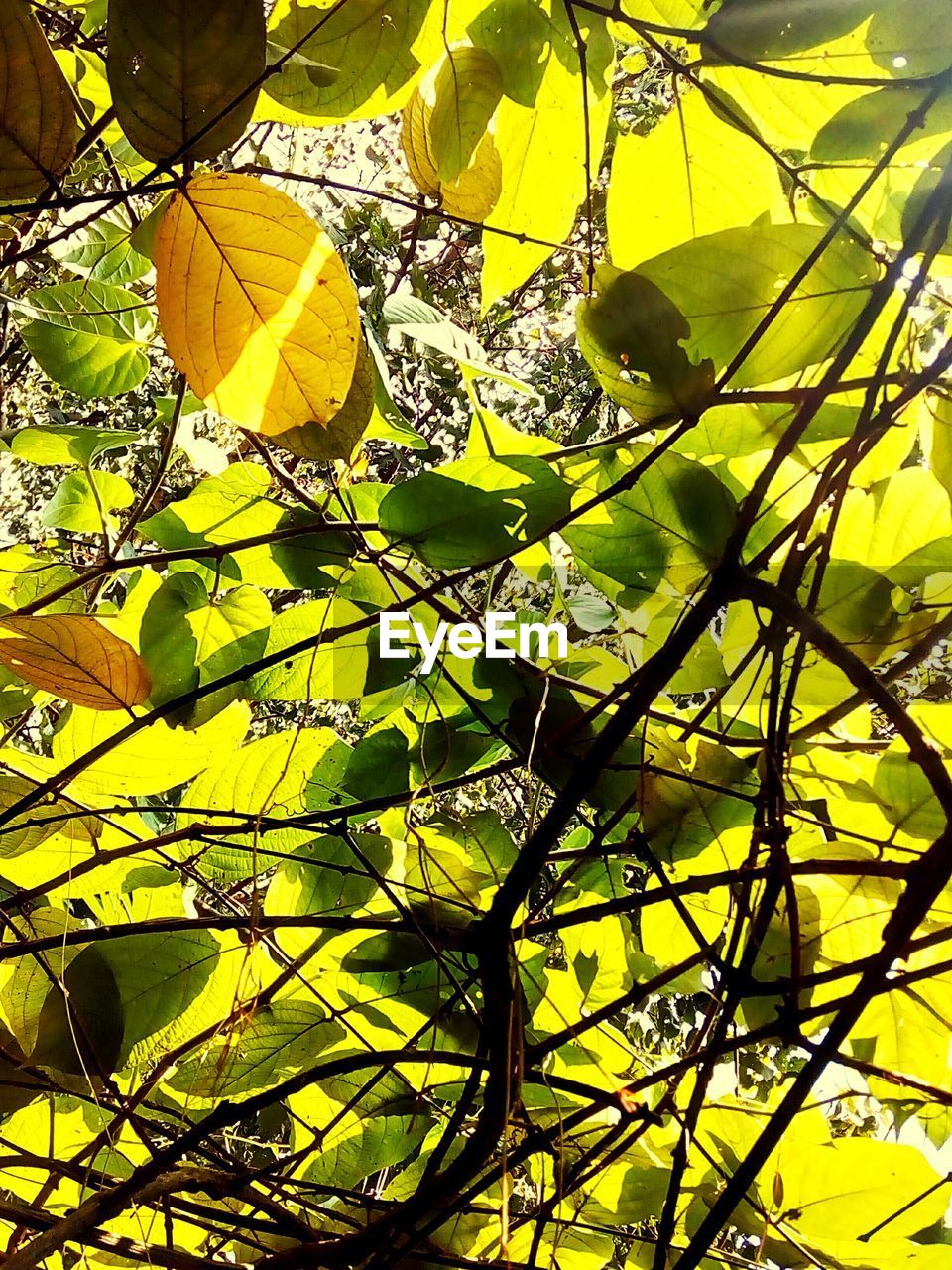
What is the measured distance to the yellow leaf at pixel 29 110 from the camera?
0.71ft

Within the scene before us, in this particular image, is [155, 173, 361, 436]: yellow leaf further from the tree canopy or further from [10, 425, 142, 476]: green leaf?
[10, 425, 142, 476]: green leaf

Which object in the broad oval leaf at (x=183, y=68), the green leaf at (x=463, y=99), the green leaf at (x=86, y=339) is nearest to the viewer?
the broad oval leaf at (x=183, y=68)

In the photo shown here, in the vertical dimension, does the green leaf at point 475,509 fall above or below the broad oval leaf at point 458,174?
below

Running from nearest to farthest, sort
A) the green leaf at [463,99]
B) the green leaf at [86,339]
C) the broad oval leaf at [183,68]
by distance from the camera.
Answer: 1. the broad oval leaf at [183,68]
2. the green leaf at [463,99]
3. the green leaf at [86,339]

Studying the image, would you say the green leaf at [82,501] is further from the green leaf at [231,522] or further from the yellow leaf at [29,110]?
the yellow leaf at [29,110]

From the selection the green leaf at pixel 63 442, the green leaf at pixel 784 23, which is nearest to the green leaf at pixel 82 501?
the green leaf at pixel 63 442

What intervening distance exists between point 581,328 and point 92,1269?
43 centimetres

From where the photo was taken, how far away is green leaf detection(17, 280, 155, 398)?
1.43ft

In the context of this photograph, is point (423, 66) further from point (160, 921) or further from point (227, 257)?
point (160, 921)

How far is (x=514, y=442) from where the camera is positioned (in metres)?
0.36

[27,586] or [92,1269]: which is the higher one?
[27,586]

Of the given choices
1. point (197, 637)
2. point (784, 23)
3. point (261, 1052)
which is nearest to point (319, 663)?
point (197, 637)

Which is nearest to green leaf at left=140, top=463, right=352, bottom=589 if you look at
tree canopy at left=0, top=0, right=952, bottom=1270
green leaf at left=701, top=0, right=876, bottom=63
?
tree canopy at left=0, top=0, right=952, bottom=1270

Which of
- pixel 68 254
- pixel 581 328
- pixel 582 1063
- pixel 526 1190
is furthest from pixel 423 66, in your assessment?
pixel 526 1190
